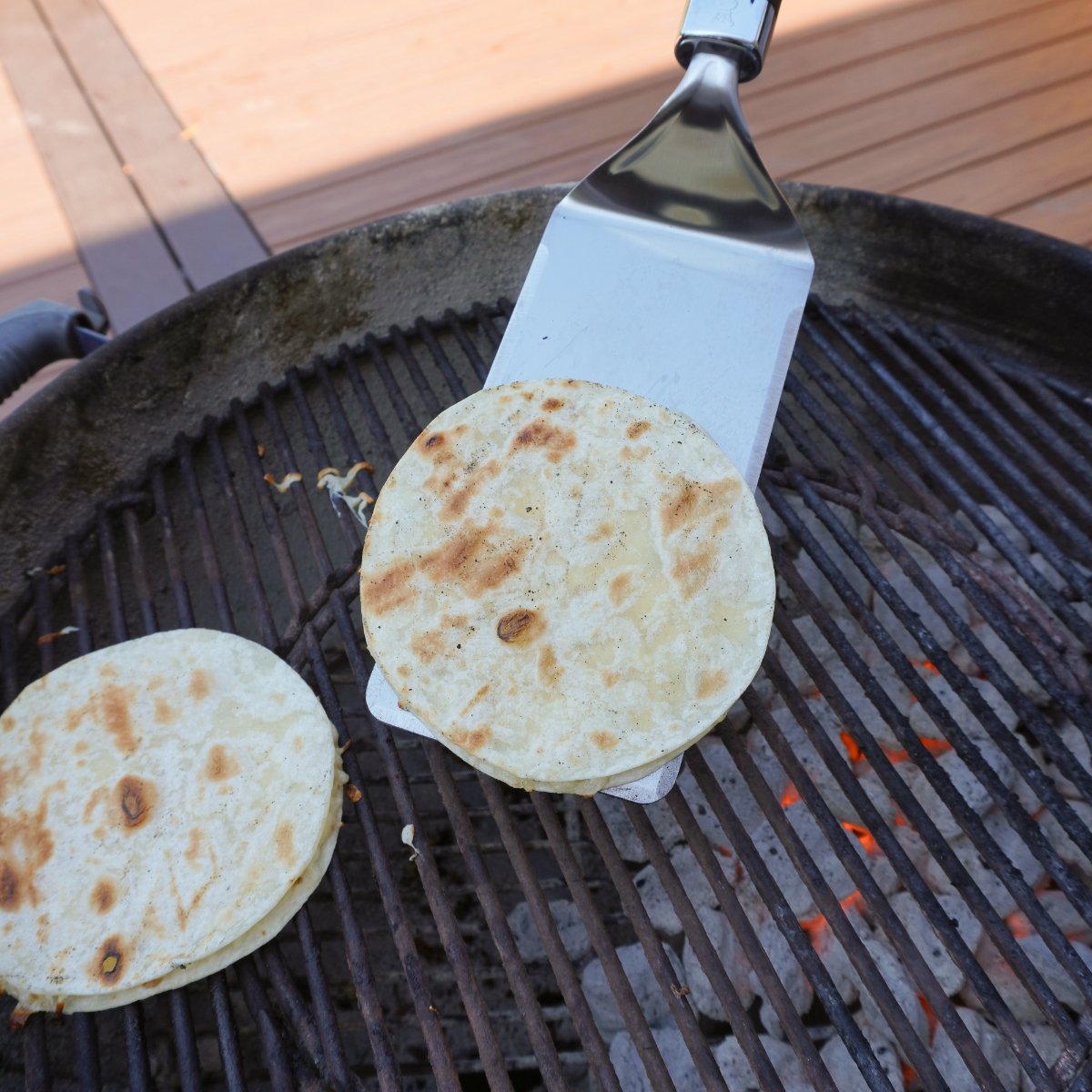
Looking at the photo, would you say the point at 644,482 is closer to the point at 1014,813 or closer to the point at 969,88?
the point at 1014,813

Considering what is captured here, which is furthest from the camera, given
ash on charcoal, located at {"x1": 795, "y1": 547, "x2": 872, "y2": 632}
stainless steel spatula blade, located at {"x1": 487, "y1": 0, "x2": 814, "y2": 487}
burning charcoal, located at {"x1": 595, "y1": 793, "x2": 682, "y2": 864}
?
ash on charcoal, located at {"x1": 795, "y1": 547, "x2": 872, "y2": 632}

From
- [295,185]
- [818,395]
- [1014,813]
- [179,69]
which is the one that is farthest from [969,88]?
[179,69]

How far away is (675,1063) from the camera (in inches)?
66.0

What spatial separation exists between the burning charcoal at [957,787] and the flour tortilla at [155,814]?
1.26 m

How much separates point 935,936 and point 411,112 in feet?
10.2

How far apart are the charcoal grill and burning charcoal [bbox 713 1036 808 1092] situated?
10mm

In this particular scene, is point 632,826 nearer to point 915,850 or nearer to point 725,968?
point 725,968

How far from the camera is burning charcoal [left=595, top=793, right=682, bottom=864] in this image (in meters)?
1.93

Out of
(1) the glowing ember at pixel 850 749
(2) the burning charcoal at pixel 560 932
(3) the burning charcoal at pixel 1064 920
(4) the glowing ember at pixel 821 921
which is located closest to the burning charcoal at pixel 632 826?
(2) the burning charcoal at pixel 560 932

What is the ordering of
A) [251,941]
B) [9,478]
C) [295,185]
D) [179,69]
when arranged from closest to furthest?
[251,941] → [9,478] → [295,185] → [179,69]

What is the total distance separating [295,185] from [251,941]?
97.7 inches

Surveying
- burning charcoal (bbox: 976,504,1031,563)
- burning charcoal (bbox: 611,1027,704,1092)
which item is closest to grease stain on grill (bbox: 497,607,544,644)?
burning charcoal (bbox: 611,1027,704,1092)

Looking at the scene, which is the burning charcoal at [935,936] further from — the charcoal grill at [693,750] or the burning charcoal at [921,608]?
the burning charcoal at [921,608]

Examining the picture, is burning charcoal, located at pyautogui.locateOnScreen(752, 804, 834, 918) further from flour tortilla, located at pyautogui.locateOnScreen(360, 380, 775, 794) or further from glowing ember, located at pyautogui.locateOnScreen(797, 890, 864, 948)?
flour tortilla, located at pyautogui.locateOnScreen(360, 380, 775, 794)
